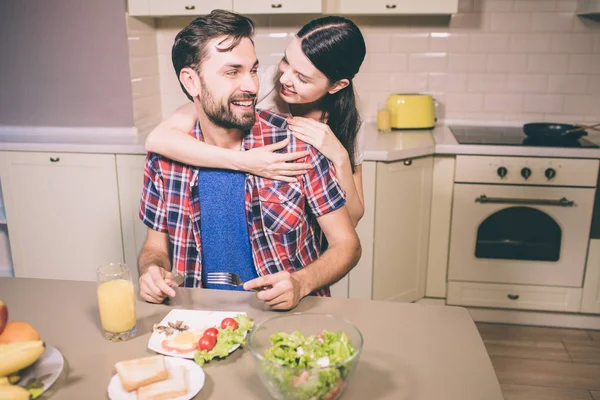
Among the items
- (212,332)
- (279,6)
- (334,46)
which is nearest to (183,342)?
(212,332)

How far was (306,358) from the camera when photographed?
93 cm

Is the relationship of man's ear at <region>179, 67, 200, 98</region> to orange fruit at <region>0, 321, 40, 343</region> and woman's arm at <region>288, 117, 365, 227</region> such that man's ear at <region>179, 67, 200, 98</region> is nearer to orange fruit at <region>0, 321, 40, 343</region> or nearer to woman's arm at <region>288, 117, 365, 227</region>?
woman's arm at <region>288, 117, 365, 227</region>

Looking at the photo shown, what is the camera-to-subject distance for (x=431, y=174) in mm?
2951

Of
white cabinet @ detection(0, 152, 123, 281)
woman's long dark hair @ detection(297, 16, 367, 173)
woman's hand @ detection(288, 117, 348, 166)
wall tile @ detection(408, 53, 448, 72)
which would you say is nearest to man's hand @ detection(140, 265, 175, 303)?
woman's hand @ detection(288, 117, 348, 166)

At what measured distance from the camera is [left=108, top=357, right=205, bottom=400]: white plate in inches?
38.6

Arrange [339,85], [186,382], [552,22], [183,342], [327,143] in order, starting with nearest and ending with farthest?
[186,382] < [183,342] < [327,143] < [339,85] < [552,22]

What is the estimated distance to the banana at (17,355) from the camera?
947 mm

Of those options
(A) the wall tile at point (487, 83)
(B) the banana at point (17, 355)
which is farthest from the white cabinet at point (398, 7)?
(B) the banana at point (17, 355)

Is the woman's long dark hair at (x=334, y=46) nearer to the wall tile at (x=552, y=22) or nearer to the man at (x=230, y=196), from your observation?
the man at (x=230, y=196)

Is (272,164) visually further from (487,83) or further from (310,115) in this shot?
(487,83)

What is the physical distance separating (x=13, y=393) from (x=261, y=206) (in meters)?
0.87

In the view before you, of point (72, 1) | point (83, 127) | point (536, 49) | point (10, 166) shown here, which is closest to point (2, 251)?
point (10, 166)

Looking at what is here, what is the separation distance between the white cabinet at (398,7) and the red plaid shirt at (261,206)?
1.53 m

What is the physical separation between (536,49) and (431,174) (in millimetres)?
1016
